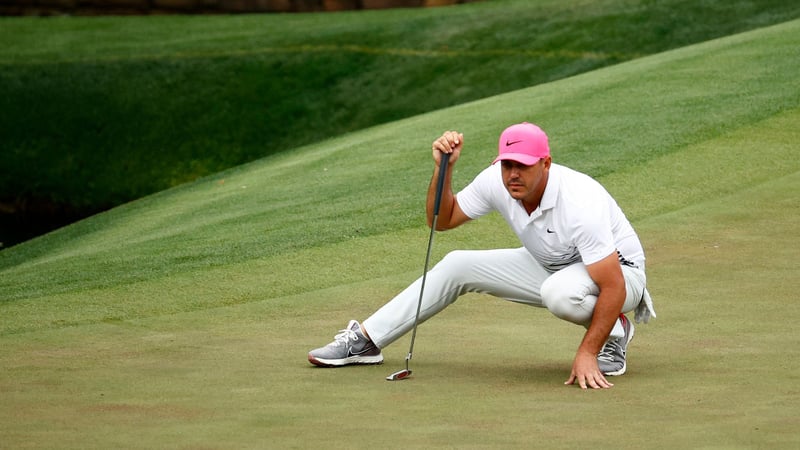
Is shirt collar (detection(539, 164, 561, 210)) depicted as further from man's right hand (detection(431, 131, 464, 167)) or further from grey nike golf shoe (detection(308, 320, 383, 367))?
grey nike golf shoe (detection(308, 320, 383, 367))

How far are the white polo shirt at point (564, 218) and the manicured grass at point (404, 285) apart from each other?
0.55 meters

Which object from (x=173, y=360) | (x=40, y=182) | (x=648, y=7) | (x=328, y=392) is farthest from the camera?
(x=648, y=7)

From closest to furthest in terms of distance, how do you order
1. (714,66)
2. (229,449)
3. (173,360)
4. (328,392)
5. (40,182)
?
(229,449)
(328,392)
(173,360)
(714,66)
(40,182)

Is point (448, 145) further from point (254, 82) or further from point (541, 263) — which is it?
point (254, 82)

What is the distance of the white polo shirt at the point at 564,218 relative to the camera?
555 cm

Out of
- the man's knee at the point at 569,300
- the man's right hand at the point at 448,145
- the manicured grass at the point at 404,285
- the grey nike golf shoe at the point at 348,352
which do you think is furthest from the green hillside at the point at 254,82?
the man's knee at the point at 569,300

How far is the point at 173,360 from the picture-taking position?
6262 mm

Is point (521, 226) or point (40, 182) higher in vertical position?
point (521, 226)

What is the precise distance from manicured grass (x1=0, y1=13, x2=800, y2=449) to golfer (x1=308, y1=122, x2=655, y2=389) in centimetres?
16

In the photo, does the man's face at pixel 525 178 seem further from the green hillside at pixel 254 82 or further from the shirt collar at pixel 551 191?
the green hillside at pixel 254 82

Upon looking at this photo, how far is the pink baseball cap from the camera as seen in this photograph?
5523 mm

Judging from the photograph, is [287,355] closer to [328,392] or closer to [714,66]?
[328,392]

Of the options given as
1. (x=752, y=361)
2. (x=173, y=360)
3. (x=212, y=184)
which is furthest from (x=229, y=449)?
(x=212, y=184)

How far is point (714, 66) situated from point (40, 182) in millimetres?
11079
